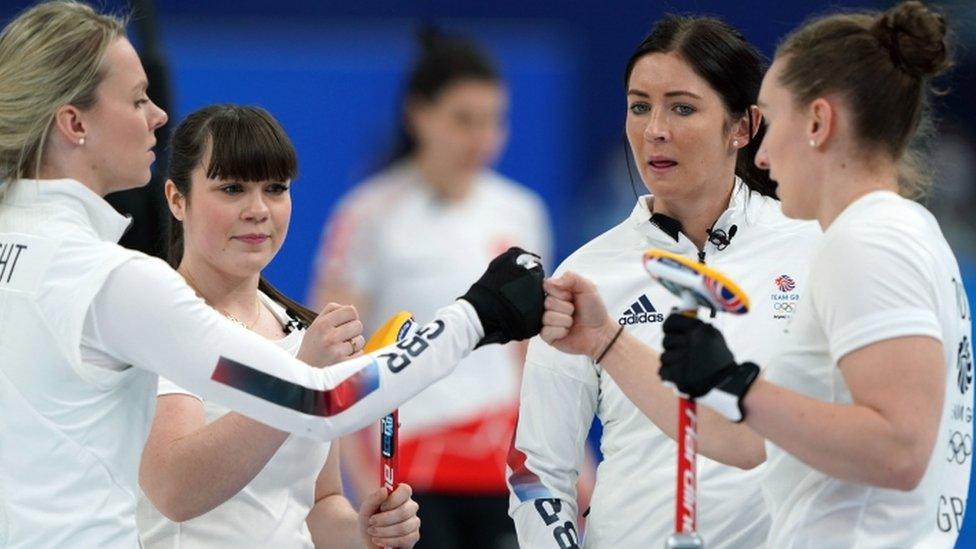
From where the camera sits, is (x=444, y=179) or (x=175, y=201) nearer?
(x=175, y=201)

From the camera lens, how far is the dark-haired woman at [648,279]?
3344 millimetres

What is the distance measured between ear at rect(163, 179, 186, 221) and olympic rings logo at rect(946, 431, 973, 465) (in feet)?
5.62

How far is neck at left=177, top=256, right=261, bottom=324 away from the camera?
3.44m

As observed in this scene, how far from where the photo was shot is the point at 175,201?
3.54 meters

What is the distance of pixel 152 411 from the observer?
2988mm

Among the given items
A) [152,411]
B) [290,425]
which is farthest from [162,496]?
[290,425]

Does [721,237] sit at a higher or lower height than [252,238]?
higher

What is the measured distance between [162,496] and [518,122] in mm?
2959

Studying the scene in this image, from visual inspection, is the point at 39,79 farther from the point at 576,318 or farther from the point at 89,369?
the point at 576,318

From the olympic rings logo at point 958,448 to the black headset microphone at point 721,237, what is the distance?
833 mm

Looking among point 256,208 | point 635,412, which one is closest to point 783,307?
point 635,412

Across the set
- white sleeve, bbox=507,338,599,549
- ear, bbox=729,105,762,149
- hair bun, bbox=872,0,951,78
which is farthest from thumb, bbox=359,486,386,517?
hair bun, bbox=872,0,951,78

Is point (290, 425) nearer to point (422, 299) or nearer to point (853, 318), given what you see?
point (853, 318)

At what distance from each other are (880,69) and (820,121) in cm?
13
